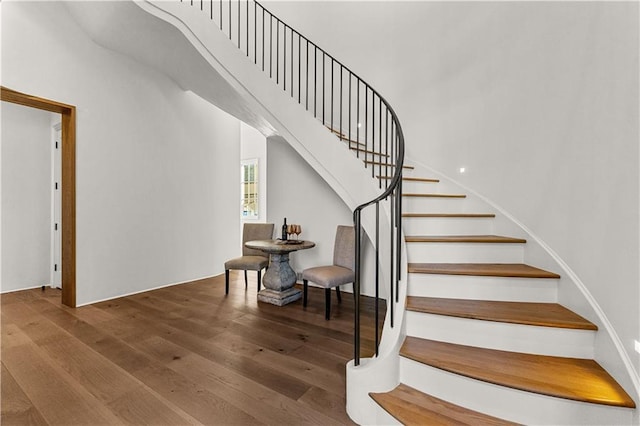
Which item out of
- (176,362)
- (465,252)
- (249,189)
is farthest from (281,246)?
(249,189)

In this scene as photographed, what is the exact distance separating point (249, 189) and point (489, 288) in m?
6.24

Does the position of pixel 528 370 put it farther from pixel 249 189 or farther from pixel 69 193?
pixel 249 189

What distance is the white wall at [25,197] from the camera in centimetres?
418

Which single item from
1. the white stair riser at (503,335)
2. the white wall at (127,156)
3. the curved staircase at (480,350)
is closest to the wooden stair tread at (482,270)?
the curved staircase at (480,350)

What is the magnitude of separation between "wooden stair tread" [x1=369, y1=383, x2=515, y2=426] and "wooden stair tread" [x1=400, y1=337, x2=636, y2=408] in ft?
0.62

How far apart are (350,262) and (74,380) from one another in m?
2.61

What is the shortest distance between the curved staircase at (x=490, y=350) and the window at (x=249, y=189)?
5.49 m

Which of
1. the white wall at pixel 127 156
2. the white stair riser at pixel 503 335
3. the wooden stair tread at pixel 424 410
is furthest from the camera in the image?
the white wall at pixel 127 156

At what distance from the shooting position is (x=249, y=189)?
7461mm

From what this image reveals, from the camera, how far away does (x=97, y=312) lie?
11.0ft

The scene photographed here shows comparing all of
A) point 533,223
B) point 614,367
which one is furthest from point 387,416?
point 533,223

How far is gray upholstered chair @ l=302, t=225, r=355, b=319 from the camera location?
319cm

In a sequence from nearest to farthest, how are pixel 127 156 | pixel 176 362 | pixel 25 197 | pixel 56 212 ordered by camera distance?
pixel 176 362
pixel 127 156
pixel 25 197
pixel 56 212

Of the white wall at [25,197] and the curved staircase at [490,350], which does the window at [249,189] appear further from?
the curved staircase at [490,350]
